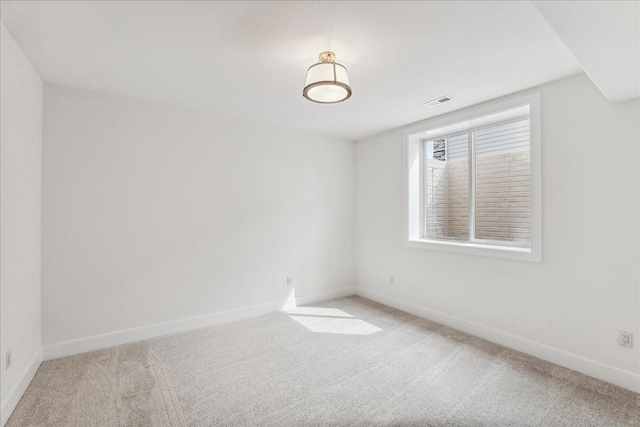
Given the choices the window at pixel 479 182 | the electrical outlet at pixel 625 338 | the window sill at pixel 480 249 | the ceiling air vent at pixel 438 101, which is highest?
the ceiling air vent at pixel 438 101

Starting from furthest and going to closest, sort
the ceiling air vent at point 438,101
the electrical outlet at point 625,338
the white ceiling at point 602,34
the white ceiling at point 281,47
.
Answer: the ceiling air vent at point 438,101
the electrical outlet at point 625,338
the white ceiling at point 281,47
the white ceiling at point 602,34

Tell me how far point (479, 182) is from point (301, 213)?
229 cm

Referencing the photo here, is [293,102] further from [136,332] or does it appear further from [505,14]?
[136,332]

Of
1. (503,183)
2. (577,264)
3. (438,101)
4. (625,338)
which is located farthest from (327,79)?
(625,338)

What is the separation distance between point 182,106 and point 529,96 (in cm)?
350

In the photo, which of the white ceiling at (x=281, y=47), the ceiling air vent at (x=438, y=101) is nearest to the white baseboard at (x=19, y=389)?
the white ceiling at (x=281, y=47)

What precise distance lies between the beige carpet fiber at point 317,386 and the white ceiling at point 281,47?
7.82 ft

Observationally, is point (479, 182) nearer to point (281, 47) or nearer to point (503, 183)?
point (503, 183)

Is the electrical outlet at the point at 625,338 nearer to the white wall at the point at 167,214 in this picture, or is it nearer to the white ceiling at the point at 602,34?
the white ceiling at the point at 602,34

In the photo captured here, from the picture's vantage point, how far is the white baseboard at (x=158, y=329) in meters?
2.77

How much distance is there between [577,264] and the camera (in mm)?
2531

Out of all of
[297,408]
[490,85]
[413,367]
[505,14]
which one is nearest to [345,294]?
[413,367]

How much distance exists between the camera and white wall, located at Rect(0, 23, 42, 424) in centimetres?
194

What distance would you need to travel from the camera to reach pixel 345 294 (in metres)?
4.73
